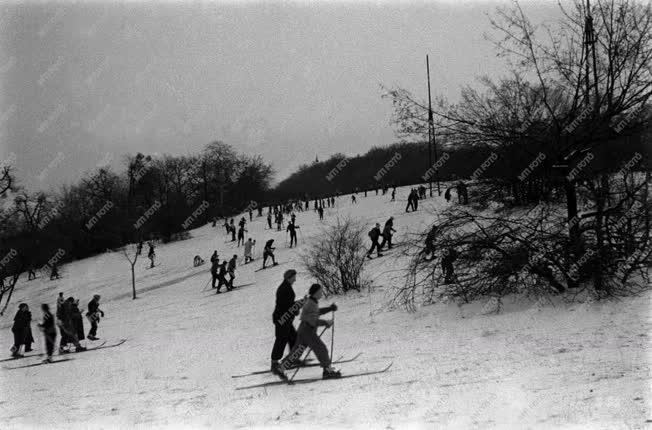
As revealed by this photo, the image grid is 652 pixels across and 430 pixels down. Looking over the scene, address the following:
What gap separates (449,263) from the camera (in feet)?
36.0

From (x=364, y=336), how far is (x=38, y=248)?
39.1 meters

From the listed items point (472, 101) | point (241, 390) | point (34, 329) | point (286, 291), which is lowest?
point (34, 329)

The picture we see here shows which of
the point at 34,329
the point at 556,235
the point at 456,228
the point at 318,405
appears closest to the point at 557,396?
the point at 318,405

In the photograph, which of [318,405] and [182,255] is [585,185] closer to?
[318,405]

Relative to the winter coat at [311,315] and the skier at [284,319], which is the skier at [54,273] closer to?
the skier at [284,319]

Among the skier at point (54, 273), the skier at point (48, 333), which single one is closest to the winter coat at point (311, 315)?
the skier at point (48, 333)

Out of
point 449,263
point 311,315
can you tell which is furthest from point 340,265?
point 311,315

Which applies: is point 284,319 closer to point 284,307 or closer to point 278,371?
point 284,307

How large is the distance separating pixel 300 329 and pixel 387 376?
1.41 metres

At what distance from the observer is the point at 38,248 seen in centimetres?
4225

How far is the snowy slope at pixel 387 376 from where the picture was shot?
5344 mm

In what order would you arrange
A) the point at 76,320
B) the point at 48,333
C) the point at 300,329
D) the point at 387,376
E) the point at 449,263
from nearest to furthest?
the point at 387,376 → the point at 300,329 → the point at 449,263 → the point at 48,333 → the point at 76,320

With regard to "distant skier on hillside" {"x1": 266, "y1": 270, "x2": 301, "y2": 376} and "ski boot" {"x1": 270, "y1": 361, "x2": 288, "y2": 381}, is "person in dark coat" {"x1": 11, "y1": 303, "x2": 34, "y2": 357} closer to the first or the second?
"distant skier on hillside" {"x1": 266, "y1": 270, "x2": 301, "y2": 376}

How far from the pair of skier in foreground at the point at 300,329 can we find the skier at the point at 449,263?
3.51 metres
